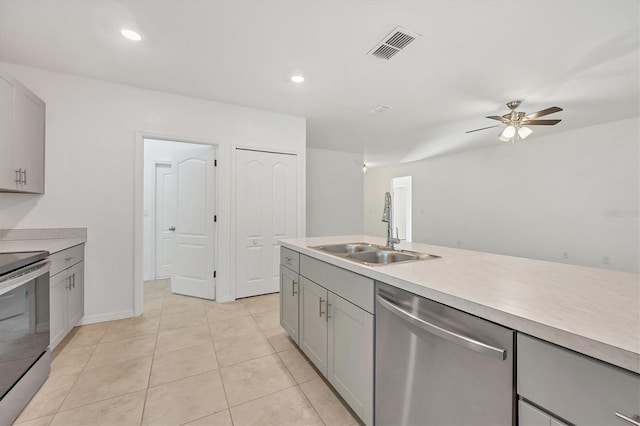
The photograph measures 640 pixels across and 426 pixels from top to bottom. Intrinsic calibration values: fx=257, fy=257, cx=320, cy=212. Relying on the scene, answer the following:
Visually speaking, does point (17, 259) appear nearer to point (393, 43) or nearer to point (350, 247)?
point (350, 247)

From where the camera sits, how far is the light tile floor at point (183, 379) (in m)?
1.48

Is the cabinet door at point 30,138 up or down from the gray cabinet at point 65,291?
up

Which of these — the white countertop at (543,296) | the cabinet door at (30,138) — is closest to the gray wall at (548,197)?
the white countertop at (543,296)

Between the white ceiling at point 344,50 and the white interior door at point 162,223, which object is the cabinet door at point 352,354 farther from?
the white interior door at point 162,223

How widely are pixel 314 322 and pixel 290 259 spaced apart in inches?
23.4

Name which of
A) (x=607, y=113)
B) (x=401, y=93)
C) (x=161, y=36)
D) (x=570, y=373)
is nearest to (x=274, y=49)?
(x=161, y=36)

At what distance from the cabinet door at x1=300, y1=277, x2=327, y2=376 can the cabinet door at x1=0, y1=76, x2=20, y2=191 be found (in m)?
2.52

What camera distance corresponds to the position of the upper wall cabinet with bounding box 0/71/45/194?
2053 millimetres

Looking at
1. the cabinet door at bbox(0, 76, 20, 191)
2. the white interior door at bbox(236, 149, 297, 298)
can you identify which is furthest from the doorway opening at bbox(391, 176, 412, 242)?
the cabinet door at bbox(0, 76, 20, 191)

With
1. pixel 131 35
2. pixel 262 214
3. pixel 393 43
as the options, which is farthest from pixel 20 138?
pixel 393 43

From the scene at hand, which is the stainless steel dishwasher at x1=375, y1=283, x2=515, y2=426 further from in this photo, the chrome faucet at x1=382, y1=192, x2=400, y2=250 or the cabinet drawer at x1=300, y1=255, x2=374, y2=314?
the chrome faucet at x1=382, y1=192, x2=400, y2=250

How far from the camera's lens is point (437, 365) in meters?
0.94

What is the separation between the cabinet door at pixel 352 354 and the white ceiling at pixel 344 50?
6.86 feet

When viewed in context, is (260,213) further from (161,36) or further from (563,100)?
(563,100)
